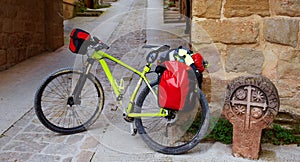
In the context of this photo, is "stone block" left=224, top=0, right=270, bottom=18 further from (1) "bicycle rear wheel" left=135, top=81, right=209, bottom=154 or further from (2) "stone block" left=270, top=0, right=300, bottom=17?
(1) "bicycle rear wheel" left=135, top=81, right=209, bottom=154

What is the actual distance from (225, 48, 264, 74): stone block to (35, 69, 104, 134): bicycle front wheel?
114cm

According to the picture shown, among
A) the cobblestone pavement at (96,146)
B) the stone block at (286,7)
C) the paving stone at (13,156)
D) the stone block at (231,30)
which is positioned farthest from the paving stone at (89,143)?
the stone block at (286,7)

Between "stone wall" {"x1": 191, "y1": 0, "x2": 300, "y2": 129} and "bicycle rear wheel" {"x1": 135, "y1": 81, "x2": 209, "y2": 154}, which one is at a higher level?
"stone wall" {"x1": 191, "y1": 0, "x2": 300, "y2": 129}

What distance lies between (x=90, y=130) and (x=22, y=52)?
10.3 ft

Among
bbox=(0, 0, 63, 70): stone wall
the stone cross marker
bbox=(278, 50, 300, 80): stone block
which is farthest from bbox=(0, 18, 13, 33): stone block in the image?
bbox=(278, 50, 300, 80): stone block

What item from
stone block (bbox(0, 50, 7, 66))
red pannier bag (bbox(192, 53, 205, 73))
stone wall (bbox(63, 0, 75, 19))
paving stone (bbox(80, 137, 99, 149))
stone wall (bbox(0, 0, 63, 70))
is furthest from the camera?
stone wall (bbox(63, 0, 75, 19))

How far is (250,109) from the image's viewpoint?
2283 millimetres

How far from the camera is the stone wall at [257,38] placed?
2494 mm

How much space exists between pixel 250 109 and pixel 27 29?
14.8ft

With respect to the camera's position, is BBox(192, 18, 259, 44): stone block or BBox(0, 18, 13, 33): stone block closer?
BBox(192, 18, 259, 44): stone block

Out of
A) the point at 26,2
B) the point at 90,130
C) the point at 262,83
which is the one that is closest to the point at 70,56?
the point at 26,2

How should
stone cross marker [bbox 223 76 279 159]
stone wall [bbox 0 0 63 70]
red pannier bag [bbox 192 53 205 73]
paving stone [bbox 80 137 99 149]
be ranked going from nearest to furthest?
stone cross marker [bbox 223 76 279 159], red pannier bag [bbox 192 53 205 73], paving stone [bbox 80 137 99 149], stone wall [bbox 0 0 63 70]

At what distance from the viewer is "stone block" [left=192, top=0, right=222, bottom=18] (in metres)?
2.55

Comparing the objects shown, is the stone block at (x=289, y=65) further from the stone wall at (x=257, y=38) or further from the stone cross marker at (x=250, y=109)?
the stone cross marker at (x=250, y=109)
